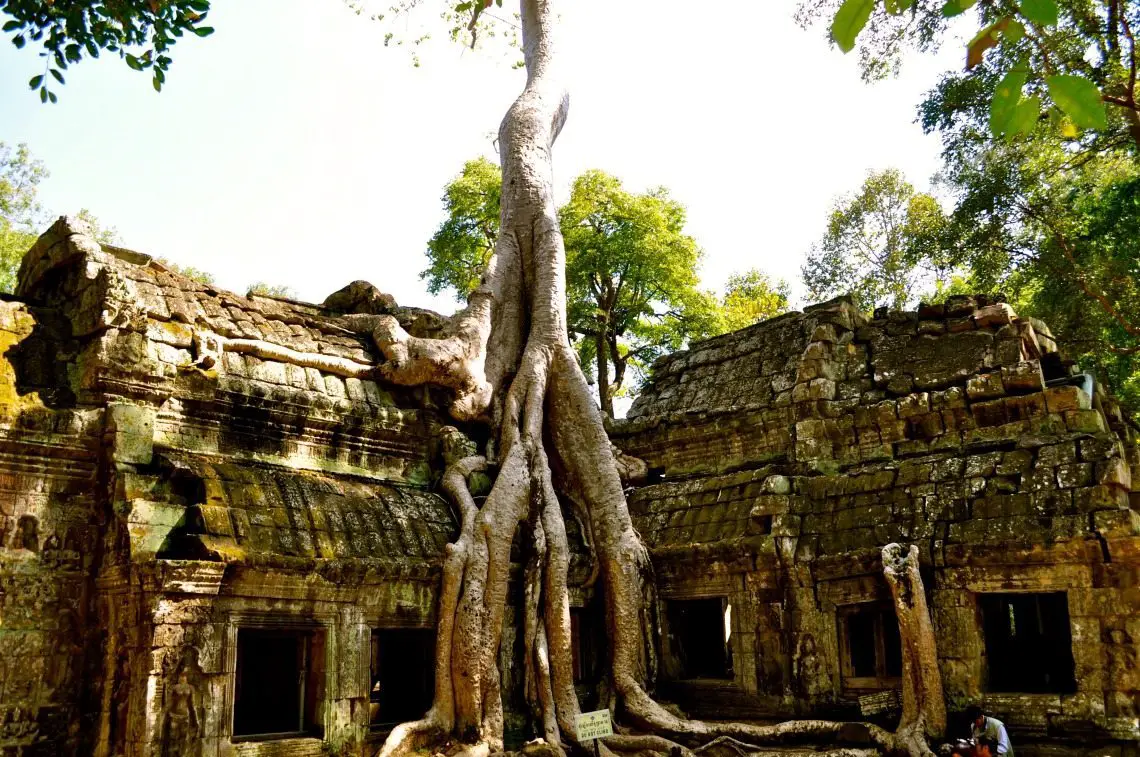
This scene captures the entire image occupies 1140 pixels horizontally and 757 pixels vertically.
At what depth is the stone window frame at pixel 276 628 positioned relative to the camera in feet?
22.6

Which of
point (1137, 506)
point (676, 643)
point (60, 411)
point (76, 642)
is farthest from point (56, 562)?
point (1137, 506)

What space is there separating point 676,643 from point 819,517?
2.07 metres

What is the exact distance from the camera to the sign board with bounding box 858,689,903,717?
8297mm

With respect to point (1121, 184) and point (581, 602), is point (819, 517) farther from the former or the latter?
point (1121, 184)

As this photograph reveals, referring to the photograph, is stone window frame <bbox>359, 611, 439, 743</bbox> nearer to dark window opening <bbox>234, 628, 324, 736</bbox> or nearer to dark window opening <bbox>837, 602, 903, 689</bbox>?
dark window opening <bbox>234, 628, 324, 736</bbox>

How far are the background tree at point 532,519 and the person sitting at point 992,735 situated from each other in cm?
46

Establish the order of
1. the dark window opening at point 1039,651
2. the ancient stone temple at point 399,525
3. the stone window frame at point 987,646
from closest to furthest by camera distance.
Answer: the ancient stone temple at point 399,525 → the stone window frame at point 987,646 → the dark window opening at point 1039,651

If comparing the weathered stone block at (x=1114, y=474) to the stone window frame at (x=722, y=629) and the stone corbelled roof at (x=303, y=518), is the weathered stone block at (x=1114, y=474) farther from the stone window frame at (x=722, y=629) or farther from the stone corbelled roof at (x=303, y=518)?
the stone corbelled roof at (x=303, y=518)

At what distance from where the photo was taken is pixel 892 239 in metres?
21.8

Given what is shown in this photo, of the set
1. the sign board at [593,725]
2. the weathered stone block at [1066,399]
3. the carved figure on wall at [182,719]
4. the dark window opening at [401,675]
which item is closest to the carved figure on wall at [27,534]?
the carved figure on wall at [182,719]

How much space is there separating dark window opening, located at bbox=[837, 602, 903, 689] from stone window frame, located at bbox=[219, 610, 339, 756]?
450cm

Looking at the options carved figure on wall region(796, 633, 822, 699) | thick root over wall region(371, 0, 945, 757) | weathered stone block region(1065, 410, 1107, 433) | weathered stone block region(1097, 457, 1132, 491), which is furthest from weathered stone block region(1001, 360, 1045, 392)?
carved figure on wall region(796, 633, 822, 699)

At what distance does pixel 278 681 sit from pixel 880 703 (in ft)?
17.0

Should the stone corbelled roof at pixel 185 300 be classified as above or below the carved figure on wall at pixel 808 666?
above
